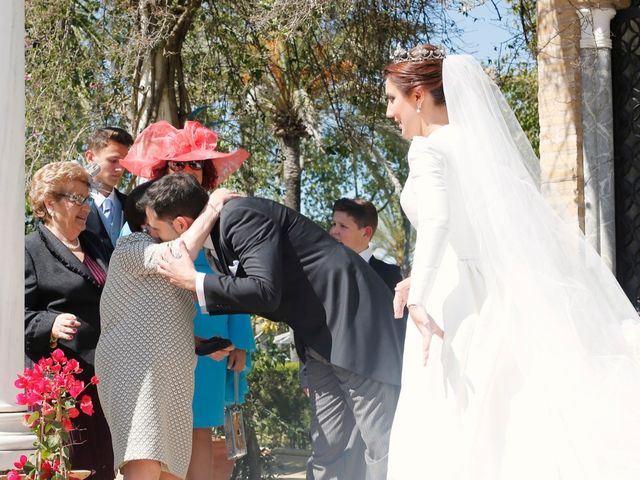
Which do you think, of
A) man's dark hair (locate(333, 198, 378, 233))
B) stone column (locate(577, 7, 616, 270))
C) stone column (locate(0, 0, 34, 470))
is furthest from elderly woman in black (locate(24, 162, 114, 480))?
stone column (locate(577, 7, 616, 270))

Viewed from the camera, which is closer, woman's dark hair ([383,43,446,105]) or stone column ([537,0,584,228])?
woman's dark hair ([383,43,446,105])

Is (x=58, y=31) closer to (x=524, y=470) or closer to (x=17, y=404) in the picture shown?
(x=17, y=404)

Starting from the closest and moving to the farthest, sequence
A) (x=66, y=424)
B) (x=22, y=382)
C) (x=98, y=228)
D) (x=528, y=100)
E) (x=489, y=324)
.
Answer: (x=22, y=382)
(x=66, y=424)
(x=489, y=324)
(x=98, y=228)
(x=528, y=100)

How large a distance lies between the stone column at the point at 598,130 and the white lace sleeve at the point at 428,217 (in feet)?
11.3

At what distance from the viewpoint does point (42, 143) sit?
8016mm

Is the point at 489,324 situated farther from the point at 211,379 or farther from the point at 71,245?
the point at 71,245

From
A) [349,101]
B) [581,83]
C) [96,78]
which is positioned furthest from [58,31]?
[581,83]

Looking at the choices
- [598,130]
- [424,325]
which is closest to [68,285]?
[424,325]

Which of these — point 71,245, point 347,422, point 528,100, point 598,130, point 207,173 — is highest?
point 528,100

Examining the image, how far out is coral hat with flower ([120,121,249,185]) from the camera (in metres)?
4.57

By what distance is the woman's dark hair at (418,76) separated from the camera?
3955mm

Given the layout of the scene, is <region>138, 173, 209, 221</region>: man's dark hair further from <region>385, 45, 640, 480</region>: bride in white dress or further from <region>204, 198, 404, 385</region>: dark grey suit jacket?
<region>385, 45, 640, 480</region>: bride in white dress

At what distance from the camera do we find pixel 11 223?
3836mm

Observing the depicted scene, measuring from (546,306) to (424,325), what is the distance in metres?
0.54
